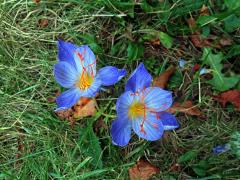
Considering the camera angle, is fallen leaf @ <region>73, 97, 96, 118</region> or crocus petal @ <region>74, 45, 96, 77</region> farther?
fallen leaf @ <region>73, 97, 96, 118</region>

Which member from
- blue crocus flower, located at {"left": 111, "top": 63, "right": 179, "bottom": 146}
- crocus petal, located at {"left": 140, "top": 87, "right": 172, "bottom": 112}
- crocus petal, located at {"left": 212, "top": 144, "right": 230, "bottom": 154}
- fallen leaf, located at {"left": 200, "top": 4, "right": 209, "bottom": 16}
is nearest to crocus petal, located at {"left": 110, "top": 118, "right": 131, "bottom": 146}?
blue crocus flower, located at {"left": 111, "top": 63, "right": 179, "bottom": 146}

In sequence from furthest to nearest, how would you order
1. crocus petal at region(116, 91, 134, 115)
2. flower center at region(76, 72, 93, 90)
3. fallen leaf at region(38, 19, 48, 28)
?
fallen leaf at region(38, 19, 48, 28) < flower center at region(76, 72, 93, 90) < crocus petal at region(116, 91, 134, 115)

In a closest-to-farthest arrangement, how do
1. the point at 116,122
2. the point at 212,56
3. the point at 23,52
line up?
the point at 116,122 < the point at 212,56 < the point at 23,52

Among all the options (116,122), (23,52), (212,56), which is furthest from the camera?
(23,52)

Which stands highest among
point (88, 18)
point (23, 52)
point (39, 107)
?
point (88, 18)

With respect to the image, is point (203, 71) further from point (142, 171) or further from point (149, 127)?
point (142, 171)

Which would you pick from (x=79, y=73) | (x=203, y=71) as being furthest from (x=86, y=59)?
(x=203, y=71)

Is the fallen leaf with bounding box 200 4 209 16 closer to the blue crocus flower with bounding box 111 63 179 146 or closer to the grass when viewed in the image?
the grass

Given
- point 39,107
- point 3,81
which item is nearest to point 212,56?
point 39,107

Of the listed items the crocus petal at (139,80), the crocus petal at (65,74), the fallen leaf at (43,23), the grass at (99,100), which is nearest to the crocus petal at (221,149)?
the grass at (99,100)

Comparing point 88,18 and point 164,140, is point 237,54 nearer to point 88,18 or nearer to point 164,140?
point 164,140
